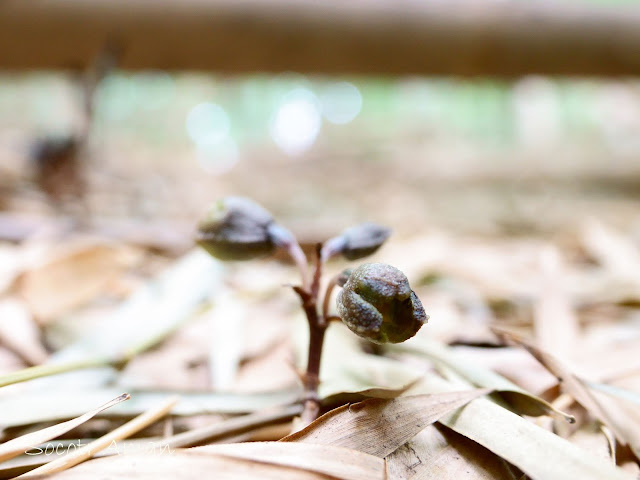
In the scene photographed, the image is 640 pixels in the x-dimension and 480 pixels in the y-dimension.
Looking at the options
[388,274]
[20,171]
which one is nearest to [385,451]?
[388,274]

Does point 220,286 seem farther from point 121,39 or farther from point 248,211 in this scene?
point 121,39

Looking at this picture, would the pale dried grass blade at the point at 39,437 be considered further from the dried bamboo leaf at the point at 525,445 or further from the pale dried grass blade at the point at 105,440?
the dried bamboo leaf at the point at 525,445

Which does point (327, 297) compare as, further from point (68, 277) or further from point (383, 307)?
point (68, 277)

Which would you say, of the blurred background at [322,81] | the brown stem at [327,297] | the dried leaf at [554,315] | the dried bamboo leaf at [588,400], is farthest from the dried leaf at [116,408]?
the blurred background at [322,81]

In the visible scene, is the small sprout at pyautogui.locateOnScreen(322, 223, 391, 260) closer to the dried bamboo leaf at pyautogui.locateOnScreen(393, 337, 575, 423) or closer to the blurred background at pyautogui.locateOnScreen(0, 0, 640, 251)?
the dried bamboo leaf at pyautogui.locateOnScreen(393, 337, 575, 423)

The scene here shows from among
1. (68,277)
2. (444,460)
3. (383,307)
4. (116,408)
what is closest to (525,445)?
(444,460)
